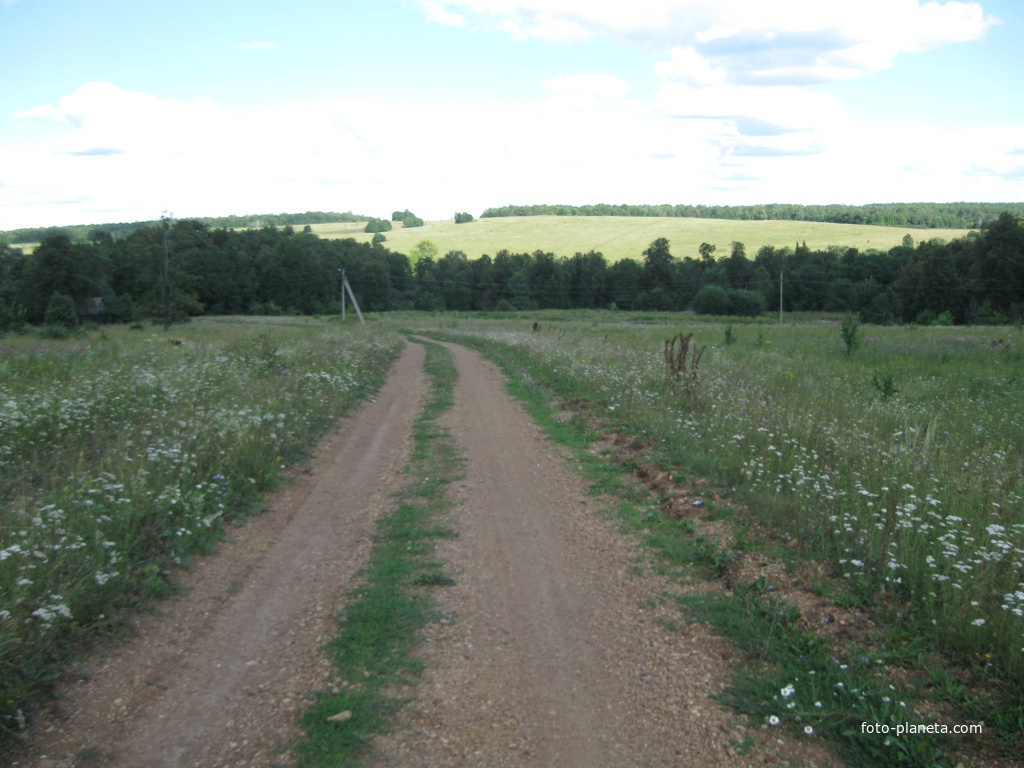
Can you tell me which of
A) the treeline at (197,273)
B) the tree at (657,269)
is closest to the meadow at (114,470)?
the treeline at (197,273)

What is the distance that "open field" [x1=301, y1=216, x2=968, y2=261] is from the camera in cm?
10406

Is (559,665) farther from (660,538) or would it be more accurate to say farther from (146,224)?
(146,224)

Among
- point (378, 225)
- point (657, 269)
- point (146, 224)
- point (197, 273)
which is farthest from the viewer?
point (378, 225)

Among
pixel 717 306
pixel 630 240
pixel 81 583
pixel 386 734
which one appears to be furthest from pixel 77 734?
pixel 630 240

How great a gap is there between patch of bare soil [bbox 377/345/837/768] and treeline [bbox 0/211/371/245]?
155 ft

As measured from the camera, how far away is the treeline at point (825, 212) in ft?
389

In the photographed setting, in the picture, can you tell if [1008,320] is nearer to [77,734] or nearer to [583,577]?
[583,577]

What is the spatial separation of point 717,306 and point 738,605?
71699mm

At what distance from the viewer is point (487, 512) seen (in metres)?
7.26

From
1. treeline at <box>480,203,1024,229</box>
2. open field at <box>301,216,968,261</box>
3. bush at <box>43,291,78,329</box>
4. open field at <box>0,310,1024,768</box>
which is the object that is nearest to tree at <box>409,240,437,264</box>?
open field at <box>301,216,968,261</box>

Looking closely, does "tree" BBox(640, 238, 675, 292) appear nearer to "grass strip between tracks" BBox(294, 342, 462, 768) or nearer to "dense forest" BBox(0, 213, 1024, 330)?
"dense forest" BBox(0, 213, 1024, 330)

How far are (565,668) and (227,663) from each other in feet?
7.01

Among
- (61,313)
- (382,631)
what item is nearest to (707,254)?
(61,313)

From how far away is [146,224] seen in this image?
59125 mm
